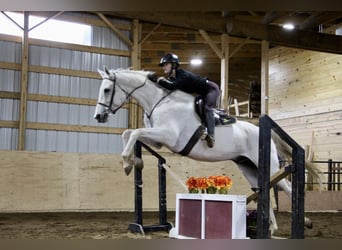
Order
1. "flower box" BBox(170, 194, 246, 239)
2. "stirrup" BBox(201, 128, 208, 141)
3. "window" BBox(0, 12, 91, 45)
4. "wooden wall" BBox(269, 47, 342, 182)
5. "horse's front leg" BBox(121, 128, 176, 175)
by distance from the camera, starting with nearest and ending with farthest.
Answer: "flower box" BBox(170, 194, 246, 239) → "horse's front leg" BBox(121, 128, 176, 175) → "stirrup" BBox(201, 128, 208, 141) → "window" BBox(0, 12, 91, 45) → "wooden wall" BBox(269, 47, 342, 182)

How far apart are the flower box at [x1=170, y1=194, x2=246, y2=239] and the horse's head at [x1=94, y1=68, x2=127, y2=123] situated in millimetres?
1280

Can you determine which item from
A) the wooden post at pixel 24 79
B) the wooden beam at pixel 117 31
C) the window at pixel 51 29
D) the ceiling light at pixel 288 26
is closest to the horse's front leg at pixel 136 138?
the wooden post at pixel 24 79

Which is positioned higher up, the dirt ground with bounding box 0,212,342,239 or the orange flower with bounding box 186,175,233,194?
the orange flower with bounding box 186,175,233,194

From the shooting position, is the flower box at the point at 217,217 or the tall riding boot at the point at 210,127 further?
the tall riding boot at the point at 210,127

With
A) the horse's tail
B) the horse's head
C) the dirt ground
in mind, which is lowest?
the dirt ground

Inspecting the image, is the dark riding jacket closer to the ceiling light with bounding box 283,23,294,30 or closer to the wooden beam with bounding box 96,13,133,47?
the wooden beam with bounding box 96,13,133,47

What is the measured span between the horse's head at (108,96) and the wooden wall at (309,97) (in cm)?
718

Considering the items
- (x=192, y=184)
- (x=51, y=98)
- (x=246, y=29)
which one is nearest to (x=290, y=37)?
(x=246, y=29)

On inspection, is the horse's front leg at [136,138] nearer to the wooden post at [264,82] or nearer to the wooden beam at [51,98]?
the wooden beam at [51,98]

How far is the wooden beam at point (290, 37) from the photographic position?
9.74 meters

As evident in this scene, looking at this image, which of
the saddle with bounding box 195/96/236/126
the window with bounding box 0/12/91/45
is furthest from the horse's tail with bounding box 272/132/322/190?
the window with bounding box 0/12/91/45

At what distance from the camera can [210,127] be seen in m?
4.52

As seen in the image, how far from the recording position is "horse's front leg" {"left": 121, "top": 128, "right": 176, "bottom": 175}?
4070 mm
